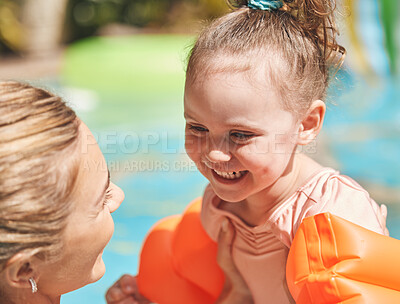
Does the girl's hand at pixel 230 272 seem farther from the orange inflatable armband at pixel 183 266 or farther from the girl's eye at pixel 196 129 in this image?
the girl's eye at pixel 196 129

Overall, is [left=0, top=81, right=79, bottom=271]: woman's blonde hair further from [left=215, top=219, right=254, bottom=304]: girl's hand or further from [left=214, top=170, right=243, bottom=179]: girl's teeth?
[left=215, top=219, right=254, bottom=304]: girl's hand

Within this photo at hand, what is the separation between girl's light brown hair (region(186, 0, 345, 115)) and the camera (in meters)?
1.96

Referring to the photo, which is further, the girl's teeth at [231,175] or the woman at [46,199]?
the girl's teeth at [231,175]

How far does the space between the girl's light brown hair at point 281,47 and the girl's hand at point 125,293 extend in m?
1.16

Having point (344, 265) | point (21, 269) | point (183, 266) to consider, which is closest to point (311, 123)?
point (344, 265)

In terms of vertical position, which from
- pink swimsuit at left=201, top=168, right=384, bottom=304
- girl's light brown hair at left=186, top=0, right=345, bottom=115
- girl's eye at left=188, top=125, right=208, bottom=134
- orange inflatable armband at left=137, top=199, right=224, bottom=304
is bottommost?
orange inflatable armband at left=137, top=199, right=224, bottom=304

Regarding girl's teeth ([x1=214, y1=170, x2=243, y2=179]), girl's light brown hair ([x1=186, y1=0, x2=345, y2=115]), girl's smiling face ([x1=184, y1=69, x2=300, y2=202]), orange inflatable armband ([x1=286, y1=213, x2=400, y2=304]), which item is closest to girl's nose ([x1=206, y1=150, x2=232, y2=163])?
girl's smiling face ([x1=184, y1=69, x2=300, y2=202])

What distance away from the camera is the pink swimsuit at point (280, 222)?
6.38ft

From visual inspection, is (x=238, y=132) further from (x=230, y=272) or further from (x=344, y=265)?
(x=230, y=272)

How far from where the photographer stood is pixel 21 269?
62.3 inches

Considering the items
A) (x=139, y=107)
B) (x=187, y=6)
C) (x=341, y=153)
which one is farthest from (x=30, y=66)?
(x=341, y=153)

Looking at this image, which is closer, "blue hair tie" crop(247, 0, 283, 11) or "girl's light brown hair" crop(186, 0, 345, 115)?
"girl's light brown hair" crop(186, 0, 345, 115)

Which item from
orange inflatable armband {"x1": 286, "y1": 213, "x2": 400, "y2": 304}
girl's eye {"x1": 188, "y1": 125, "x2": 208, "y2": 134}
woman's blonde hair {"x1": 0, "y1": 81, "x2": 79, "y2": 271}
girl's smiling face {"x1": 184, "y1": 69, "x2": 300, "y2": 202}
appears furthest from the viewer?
girl's eye {"x1": 188, "y1": 125, "x2": 208, "y2": 134}

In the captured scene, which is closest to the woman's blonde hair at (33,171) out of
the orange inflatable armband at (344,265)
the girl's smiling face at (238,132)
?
the girl's smiling face at (238,132)
